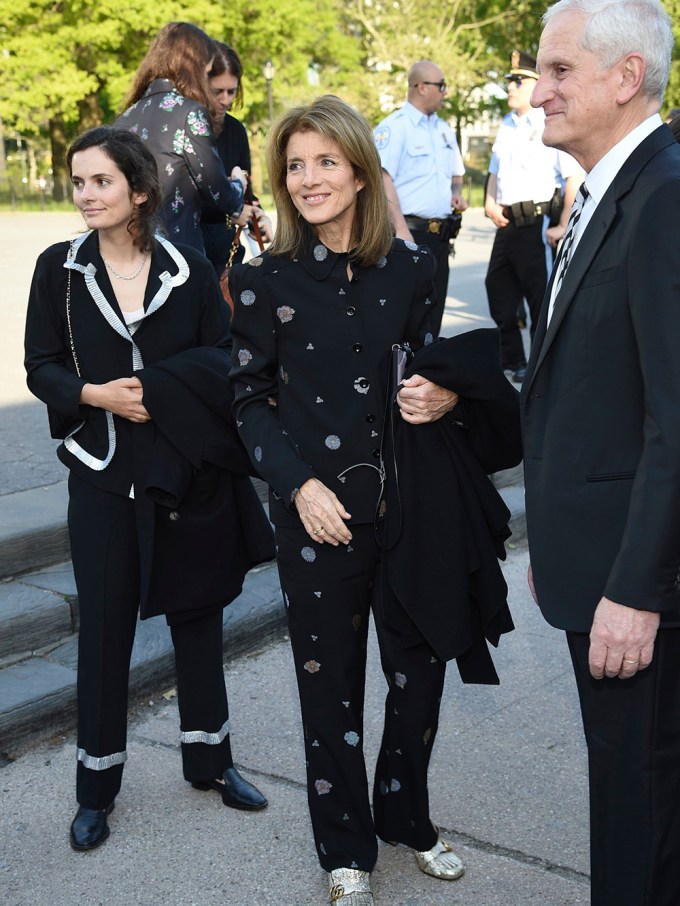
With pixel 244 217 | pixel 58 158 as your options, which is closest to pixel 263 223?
pixel 244 217

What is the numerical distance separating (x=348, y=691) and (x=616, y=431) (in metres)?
1.17

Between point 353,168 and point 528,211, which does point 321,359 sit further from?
point 528,211

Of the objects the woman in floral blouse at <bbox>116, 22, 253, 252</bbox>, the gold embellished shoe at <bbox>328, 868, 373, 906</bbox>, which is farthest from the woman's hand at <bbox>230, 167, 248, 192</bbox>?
the gold embellished shoe at <bbox>328, 868, 373, 906</bbox>

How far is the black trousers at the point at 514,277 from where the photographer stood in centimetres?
828

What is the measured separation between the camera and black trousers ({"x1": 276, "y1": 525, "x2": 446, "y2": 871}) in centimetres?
289

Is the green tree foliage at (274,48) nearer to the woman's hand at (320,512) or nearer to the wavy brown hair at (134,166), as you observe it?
the wavy brown hair at (134,166)

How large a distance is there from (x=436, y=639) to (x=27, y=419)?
4432 millimetres

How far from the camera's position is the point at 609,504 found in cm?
221

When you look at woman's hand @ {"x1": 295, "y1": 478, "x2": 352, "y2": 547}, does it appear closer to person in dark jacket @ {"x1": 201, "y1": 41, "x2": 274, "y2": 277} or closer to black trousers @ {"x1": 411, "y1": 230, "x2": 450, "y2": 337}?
person in dark jacket @ {"x1": 201, "y1": 41, "x2": 274, "y2": 277}

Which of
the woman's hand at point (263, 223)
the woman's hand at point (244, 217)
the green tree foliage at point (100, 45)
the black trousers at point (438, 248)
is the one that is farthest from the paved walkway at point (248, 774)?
the green tree foliage at point (100, 45)

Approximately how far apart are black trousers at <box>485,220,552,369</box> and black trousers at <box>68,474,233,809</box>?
5.32 meters

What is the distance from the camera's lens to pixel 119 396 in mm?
3221

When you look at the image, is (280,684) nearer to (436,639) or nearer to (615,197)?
(436,639)

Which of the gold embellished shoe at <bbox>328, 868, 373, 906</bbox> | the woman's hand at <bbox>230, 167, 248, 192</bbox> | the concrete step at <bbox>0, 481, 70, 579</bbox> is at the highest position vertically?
the woman's hand at <bbox>230, 167, 248, 192</bbox>
